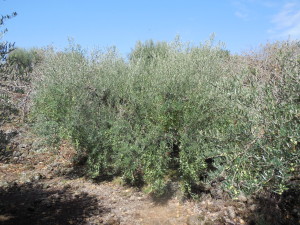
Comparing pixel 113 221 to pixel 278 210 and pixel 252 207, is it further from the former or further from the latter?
pixel 278 210

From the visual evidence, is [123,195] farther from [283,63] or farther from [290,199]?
[283,63]

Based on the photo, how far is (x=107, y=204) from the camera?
8055 millimetres

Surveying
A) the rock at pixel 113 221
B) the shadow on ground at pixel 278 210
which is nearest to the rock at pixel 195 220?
the shadow on ground at pixel 278 210

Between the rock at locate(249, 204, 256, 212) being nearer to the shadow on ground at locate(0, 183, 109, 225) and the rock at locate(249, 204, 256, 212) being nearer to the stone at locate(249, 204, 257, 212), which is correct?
the stone at locate(249, 204, 257, 212)

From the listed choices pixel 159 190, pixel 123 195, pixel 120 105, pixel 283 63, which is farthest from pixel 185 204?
pixel 283 63

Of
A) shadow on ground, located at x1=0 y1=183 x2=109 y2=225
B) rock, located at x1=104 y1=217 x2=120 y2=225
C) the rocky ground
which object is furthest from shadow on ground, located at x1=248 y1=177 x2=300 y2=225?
shadow on ground, located at x1=0 y1=183 x2=109 y2=225

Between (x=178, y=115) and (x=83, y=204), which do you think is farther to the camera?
(x=83, y=204)

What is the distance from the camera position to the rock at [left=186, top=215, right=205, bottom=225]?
659 cm

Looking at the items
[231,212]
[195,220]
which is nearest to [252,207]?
[231,212]

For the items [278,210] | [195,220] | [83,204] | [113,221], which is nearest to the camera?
[278,210]

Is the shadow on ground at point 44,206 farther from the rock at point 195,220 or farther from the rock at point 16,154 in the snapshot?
the rock at point 16,154

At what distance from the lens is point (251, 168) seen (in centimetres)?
375

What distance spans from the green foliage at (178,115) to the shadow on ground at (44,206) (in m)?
1.12

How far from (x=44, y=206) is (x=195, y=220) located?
4.11 meters
